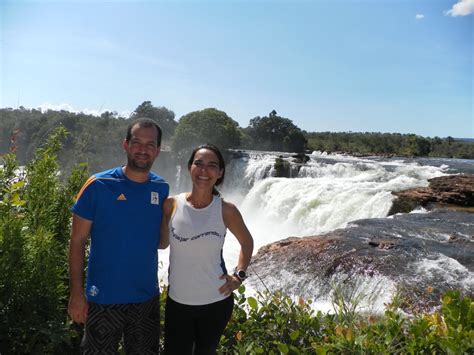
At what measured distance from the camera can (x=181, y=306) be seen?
199cm

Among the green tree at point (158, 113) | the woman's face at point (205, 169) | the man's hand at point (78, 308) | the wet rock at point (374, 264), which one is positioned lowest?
the wet rock at point (374, 264)

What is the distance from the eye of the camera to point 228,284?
204cm

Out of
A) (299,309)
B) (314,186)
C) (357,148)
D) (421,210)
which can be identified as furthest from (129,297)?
(357,148)

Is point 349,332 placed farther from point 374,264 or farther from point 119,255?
point 374,264

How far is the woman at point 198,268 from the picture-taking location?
198 centimetres

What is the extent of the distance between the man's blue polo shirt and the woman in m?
Answer: 0.14

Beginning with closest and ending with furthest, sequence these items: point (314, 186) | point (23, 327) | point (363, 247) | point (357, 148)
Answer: point (23, 327), point (363, 247), point (314, 186), point (357, 148)

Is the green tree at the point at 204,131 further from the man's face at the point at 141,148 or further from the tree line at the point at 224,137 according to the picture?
the man's face at the point at 141,148

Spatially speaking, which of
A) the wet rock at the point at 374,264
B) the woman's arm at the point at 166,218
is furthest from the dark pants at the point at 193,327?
the wet rock at the point at 374,264

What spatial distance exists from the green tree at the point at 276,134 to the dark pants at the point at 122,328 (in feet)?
130

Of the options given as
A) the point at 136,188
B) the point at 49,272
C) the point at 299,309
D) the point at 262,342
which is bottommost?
the point at 262,342

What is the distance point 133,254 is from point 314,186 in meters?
12.8

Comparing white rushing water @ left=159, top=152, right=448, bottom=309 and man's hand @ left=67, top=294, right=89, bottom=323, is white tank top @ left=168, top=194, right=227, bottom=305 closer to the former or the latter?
man's hand @ left=67, top=294, right=89, bottom=323

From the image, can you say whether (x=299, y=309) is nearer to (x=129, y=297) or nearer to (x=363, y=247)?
(x=129, y=297)
